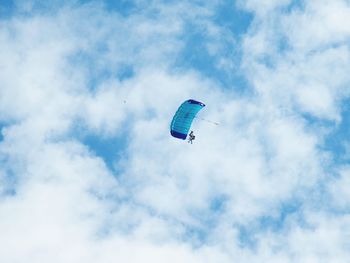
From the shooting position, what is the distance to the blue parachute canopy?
5262cm

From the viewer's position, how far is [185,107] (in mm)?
52969

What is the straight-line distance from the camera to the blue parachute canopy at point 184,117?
52.6m

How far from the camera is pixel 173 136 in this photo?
2194 inches

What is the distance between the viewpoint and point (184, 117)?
5400 cm

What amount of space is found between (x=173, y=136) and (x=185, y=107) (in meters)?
4.18
